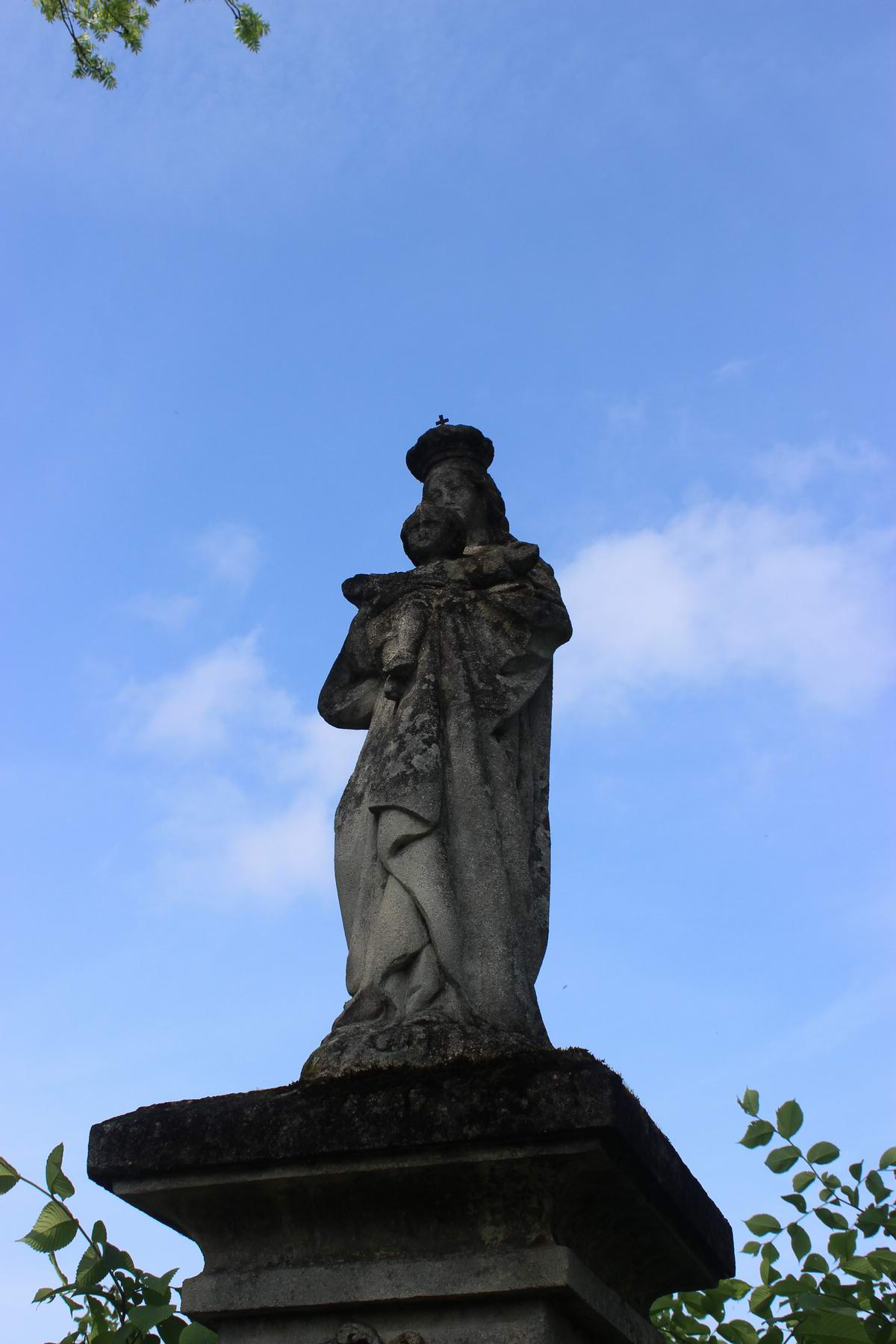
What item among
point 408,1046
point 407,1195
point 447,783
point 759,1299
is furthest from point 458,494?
point 759,1299

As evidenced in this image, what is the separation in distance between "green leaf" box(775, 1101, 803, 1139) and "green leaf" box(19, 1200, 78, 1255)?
330 centimetres

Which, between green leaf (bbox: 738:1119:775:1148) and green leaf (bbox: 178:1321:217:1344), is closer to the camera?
green leaf (bbox: 178:1321:217:1344)

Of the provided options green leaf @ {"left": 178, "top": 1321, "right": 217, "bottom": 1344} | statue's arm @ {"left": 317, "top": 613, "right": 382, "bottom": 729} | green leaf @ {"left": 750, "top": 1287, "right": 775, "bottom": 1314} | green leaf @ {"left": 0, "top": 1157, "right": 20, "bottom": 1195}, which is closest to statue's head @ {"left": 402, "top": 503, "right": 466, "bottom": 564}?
statue's arm @ {"left": 317, "top": 613, "right": 382, "bottom": 729}

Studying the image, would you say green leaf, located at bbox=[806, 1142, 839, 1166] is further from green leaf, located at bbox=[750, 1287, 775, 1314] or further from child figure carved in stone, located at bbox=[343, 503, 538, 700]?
child figure carved in stone, located at bbox=[343, 503, 538, 700]

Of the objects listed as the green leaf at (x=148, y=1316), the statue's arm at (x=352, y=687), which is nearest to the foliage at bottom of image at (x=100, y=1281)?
the green leaf at (x=148, y=1316)

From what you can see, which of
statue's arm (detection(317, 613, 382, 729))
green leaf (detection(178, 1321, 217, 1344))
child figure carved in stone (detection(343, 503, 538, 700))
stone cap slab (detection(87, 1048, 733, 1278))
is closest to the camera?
stone cap slab (detection(87, 1048, 733, 1278))

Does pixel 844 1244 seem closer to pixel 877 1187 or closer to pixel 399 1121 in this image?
pixel 877 1187

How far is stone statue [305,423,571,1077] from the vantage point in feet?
16.6

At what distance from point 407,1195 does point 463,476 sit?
3.40 metres

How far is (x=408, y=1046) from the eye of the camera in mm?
4715

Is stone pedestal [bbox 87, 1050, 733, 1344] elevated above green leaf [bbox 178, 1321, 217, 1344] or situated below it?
above

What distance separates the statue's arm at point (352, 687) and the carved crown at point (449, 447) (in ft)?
3.19

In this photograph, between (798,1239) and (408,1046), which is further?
(798,1239)

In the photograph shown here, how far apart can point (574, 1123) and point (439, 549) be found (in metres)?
3.00
